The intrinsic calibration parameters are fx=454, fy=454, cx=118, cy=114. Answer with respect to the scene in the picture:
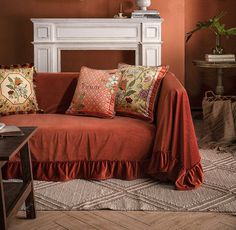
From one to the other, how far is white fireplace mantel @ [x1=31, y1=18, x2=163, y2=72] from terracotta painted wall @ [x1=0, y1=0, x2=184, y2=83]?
0.31 m

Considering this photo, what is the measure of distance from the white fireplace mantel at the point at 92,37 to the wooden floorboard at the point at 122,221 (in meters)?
2.89

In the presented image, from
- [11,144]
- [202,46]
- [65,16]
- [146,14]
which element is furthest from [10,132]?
[202,46]

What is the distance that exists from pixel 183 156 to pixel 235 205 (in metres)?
0.44

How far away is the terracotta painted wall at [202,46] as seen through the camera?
5590mm

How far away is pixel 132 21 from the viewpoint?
5020mm

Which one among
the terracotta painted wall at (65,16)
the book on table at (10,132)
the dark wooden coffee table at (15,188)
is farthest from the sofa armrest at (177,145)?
the terracotta painted wall at (65,16)

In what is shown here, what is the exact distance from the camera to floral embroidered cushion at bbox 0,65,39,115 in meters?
3.34

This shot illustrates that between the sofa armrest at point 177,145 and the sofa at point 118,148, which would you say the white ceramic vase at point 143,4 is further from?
the sofa armrest at point 177,145

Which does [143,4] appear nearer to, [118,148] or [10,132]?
[118,148]

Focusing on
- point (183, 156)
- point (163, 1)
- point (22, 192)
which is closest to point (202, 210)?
point (183, 156)

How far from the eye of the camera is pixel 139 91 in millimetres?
3201

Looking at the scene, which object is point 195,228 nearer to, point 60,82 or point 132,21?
point 60,82

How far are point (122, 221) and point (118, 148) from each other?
2.29ft

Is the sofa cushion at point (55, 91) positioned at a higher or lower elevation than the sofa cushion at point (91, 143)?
higher
